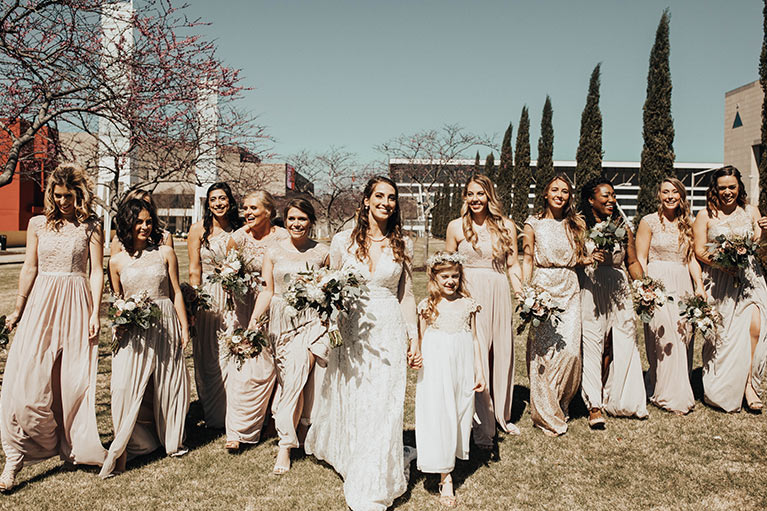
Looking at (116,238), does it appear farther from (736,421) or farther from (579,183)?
(579,183)

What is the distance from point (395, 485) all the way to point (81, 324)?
3.12m

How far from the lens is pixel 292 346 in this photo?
5.15 meters

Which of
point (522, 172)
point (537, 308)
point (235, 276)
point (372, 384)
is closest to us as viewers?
point (372, 384)

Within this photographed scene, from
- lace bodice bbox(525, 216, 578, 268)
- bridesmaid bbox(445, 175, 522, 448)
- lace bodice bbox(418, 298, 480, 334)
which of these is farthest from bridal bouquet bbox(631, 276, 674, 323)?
lace bodice bbox(418, 298, 480, 334)

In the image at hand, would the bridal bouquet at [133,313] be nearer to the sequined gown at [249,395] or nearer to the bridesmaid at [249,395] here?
the sequined gown at [249,395]

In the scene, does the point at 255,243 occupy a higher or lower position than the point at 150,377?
higher

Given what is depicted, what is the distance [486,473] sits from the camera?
4.79m

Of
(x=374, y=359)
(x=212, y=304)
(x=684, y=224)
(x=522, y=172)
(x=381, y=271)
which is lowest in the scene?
(x=374, y=359)

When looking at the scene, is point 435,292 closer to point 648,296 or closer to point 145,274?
point 145,274

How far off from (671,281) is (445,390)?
12.4 ft

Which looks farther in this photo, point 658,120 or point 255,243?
point 658,120

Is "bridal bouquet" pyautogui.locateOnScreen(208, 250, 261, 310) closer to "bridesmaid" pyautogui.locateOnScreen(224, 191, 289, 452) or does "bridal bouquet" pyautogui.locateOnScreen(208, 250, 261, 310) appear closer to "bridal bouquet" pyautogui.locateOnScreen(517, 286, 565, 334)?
"bridesmaid" pyautogui.locateOnScreen(224, 191, 289, 452)

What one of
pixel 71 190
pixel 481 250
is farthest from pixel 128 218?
pixel 481 250

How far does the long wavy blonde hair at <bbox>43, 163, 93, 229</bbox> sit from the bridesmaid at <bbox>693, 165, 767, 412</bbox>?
6767 mm
